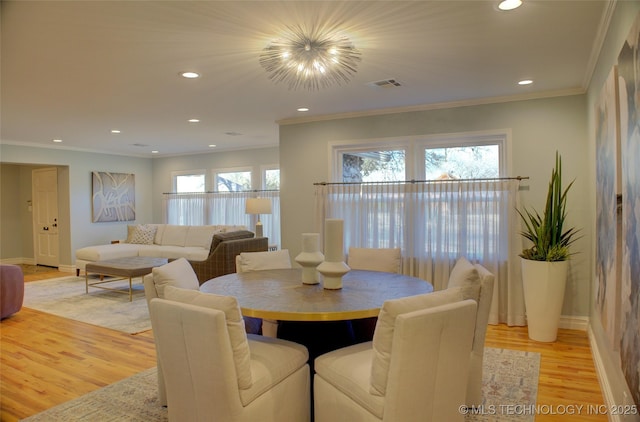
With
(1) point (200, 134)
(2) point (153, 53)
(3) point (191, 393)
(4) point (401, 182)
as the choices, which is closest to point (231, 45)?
(2) point (153, 53)

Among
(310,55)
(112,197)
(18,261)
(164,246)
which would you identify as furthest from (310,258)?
(18,261)

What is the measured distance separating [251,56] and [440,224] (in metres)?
2.78

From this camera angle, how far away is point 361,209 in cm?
498

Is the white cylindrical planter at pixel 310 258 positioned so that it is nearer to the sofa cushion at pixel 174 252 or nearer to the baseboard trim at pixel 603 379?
the baseboard trim at pixel 603 379

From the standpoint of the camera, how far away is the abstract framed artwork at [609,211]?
6.72 ft

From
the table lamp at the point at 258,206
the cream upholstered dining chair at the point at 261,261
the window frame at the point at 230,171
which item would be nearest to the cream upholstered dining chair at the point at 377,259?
the cream upholstered dining chair at the point at 261,261

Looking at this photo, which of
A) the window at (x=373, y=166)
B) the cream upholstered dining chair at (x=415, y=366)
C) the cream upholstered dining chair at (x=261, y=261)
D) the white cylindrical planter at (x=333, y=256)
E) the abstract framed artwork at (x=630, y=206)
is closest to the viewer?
the abstract framed artwork at (x=630, y=206)

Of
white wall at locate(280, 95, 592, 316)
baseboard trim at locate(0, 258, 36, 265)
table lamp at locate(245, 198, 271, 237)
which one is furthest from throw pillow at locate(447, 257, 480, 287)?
baseboard trim at locate(0, 258, 36, 265)

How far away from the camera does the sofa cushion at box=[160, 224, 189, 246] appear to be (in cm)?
755

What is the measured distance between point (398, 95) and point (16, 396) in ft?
13.5

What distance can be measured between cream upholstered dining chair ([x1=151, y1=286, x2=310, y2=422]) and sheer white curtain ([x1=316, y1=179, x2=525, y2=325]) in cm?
294

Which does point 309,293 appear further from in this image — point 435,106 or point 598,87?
point 435,106

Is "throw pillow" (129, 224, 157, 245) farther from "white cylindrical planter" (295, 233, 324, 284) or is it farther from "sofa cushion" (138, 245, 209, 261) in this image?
"white cylindrical planter" (295, 233, 324, 284)

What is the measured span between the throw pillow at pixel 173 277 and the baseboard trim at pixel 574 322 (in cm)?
369
